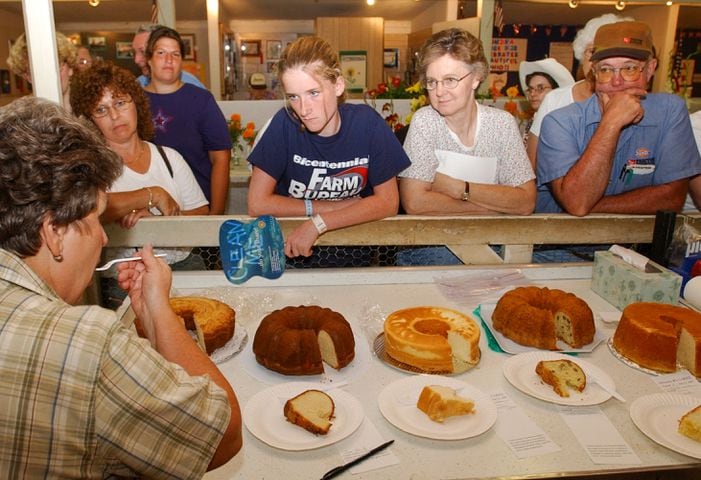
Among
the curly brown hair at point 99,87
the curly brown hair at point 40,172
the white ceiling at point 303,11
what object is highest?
the white ceiling at point 303,11

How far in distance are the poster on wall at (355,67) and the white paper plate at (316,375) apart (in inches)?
249

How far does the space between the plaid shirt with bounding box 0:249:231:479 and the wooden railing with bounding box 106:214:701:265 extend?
912mm

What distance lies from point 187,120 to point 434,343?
1922mm

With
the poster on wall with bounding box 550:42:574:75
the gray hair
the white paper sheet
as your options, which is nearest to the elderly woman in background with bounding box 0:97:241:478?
the white paper sheet

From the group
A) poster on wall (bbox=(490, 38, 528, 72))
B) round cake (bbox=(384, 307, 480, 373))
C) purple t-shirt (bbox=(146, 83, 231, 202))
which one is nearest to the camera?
Answer: round cake (bbox=(384, 307, 480, 373))

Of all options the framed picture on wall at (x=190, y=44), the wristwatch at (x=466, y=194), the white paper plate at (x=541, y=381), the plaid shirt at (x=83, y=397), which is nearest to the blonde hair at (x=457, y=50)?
the wristwatch at (x=466, y=194)

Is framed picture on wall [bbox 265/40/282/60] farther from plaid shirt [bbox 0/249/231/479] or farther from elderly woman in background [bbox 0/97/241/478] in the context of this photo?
plaid shirt [bbox 0/249/231/479]

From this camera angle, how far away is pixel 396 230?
1.83 meters

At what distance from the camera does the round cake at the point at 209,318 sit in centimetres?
140

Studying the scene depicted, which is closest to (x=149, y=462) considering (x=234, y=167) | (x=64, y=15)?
(x=234, y=167)

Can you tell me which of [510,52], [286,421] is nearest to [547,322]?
[286,421]

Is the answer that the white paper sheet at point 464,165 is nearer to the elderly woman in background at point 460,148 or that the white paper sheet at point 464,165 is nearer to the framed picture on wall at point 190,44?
the elderly woman in background at point 460,148

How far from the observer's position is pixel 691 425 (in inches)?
44.4

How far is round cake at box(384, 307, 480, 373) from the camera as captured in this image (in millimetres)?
1356
